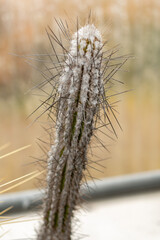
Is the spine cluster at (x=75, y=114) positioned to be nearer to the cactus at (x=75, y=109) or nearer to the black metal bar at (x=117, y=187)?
the cactus at (x=75, y=109)

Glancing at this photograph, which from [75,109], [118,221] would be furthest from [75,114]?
[118,221]

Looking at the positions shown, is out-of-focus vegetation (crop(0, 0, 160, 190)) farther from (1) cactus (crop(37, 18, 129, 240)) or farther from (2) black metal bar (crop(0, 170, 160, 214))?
(1) cactus (crop(37, 18, 129, 240))

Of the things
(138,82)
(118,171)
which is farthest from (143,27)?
(118,171)

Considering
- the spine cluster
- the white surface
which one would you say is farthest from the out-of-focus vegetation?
the spine cluster

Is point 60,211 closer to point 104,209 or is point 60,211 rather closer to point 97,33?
point 97,33

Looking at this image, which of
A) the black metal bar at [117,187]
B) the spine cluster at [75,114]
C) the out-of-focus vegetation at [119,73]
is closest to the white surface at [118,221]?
the black metal bar at [117,187]

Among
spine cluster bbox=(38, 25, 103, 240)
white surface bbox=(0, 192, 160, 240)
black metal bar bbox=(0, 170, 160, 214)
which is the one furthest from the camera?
black metal bar bbox=(0, 170, 160, 214)
